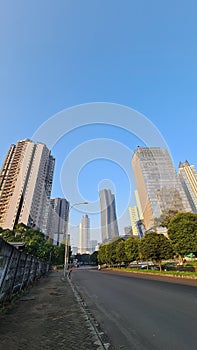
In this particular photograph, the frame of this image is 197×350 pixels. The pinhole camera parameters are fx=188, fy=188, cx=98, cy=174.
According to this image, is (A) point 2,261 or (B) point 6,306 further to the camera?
(B) point 6,306

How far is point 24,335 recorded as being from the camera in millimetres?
3852

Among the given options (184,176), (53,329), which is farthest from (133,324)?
(184,176)

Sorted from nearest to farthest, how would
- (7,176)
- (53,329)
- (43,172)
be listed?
(53,329) < (7,176) < (43,172)

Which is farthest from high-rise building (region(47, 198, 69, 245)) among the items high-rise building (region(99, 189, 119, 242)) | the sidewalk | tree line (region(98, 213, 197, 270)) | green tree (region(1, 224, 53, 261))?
the sidewalk

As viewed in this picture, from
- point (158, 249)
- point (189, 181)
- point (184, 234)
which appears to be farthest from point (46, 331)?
point (189, 181)

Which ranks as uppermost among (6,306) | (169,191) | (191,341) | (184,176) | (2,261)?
(184,176)

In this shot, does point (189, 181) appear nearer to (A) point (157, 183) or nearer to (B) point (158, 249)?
(A) point (157, 183)

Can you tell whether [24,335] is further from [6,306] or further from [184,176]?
[184,176]

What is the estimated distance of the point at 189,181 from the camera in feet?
410

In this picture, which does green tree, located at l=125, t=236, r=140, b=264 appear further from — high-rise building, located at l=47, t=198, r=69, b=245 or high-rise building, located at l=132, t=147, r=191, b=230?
high-rise building, located at l=47, t=198, r=69, b=245

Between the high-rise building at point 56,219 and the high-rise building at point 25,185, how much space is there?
27.5 feet

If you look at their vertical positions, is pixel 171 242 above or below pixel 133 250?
below

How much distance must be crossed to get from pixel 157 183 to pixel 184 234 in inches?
3347

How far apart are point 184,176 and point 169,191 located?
4060 cm
